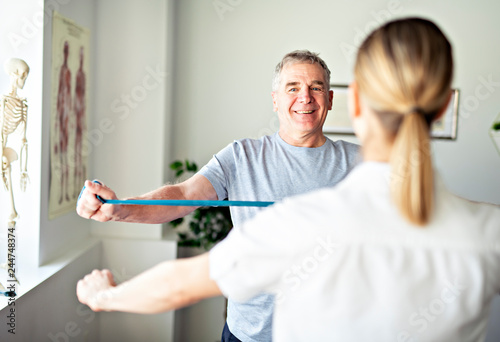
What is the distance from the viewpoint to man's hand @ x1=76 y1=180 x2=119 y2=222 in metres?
1.40

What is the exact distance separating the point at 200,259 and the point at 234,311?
1012 mm

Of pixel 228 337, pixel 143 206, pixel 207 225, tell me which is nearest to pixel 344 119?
pixel 207 225

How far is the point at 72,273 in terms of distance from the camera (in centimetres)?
276

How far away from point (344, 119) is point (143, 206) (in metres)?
2.29

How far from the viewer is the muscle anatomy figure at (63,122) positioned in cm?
267

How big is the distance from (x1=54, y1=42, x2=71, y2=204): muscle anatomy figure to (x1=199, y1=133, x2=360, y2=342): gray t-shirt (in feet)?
4.22

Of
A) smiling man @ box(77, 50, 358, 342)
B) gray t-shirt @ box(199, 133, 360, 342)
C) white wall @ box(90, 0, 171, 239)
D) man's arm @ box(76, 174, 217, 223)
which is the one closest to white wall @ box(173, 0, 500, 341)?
white wall @ box(90, 0, 171, 239)

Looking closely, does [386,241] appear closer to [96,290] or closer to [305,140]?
[96,290]

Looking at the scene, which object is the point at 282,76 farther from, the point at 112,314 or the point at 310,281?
the point at 112,314

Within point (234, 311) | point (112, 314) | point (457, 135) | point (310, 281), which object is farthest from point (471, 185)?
point (310, 281)

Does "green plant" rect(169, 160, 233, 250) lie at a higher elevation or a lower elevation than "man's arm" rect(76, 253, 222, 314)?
lower

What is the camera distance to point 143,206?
162 centimetres

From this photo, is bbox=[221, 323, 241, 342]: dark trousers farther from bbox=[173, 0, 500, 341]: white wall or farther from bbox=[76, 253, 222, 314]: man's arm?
bbox=[173, 0, 500, 341]: white wall

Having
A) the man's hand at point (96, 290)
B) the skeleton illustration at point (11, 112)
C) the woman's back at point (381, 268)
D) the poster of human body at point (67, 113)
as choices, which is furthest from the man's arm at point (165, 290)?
the poster of human body at point (67, 113)
